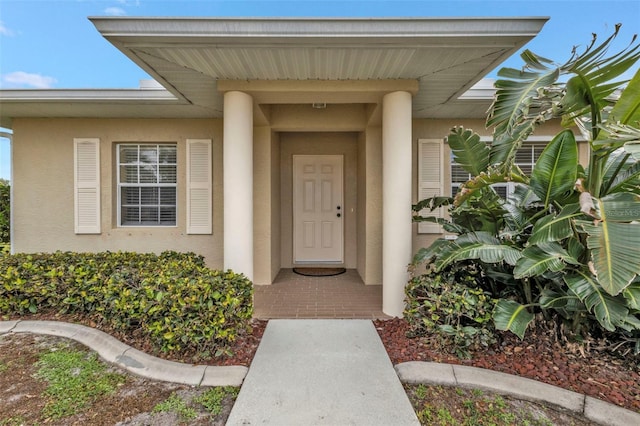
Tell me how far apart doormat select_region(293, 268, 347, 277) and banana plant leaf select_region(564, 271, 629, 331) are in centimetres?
367

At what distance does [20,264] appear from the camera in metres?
3.32

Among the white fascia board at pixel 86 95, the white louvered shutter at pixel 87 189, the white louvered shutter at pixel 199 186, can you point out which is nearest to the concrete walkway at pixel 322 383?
the white louvered shutter at pixel 199 186

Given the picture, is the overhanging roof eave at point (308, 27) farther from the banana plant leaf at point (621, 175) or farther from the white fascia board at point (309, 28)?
the banana plant leaf at point (621, 175)

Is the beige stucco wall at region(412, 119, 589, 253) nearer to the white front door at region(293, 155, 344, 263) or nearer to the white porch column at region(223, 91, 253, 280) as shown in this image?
the white front door at region(293, 155, 344, 263)

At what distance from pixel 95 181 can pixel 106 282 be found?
2.79 m

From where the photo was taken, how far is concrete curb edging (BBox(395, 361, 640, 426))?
76.2 inches

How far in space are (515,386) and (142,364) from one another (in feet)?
9.62

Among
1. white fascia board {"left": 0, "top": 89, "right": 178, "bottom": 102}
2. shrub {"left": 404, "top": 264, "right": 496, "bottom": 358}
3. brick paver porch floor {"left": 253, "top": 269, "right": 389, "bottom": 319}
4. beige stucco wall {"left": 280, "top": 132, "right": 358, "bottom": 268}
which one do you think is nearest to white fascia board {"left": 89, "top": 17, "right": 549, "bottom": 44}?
white fascia board {"left": 0, "top": 89, "right": 178, "bottom": 102}

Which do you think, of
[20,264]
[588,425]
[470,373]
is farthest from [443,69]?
[20,264]

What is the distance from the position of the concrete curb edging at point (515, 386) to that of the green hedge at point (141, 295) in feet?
5.21

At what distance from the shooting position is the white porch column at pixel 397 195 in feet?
11.4

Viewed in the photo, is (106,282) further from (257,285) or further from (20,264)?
(257,285)

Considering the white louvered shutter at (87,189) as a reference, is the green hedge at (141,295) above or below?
below

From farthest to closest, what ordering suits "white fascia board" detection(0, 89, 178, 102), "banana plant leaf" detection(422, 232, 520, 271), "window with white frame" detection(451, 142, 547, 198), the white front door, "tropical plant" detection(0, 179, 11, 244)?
"tropical plant" detection(0, 179, 11, 244) → the white front door → "window with white frame" detection(451, 142, 547, 198) → "white fascia board" detection(0, 89, 178, 102) → "banana plant leaf" detection(422, 232, 520, 271)
